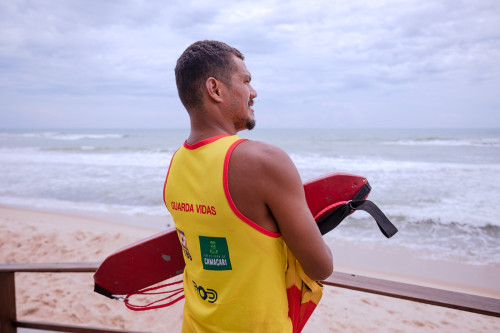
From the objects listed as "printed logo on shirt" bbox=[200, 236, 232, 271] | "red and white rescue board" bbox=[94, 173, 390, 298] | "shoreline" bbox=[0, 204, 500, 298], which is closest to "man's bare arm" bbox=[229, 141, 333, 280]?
"printed logo on shirt" bbox=[200, 236, 232, 271]

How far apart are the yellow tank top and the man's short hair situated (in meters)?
0.17

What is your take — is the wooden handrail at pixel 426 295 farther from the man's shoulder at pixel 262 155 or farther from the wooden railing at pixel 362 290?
the man's shoulder at pixel 262 155

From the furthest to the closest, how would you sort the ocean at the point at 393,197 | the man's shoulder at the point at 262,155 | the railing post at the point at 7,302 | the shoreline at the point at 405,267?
the ocean at the point at 393,197 < the shoreline at the point at 405,267 < the railing post at the point at 7,302 < the man's shoulder at the point at 262,155

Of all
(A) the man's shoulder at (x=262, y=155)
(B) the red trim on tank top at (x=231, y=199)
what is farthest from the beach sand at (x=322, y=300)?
(A) the man's shoulder at (x=262, y=155)

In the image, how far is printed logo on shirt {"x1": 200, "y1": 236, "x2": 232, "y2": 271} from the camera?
0.98m

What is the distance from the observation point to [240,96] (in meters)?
1.10

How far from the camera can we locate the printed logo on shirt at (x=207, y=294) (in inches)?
41.7

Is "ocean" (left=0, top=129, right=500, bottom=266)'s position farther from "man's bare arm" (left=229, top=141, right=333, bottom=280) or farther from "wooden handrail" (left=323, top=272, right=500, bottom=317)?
"man's bare arm" (left=229, top=141, right=333, bottom=280)

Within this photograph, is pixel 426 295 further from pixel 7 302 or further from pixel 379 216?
pixel 7 302

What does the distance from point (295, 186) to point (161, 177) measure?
12.8m

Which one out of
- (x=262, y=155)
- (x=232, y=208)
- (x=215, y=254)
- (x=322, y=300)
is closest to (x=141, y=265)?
(x=215, y=254)

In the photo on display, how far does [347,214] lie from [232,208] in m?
0.49

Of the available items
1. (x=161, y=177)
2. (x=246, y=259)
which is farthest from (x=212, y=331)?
(x=161, y=177)

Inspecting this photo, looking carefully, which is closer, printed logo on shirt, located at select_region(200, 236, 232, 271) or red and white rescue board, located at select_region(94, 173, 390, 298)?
printed logo on shirt, located at select_region(200, 236, 232, 271)
